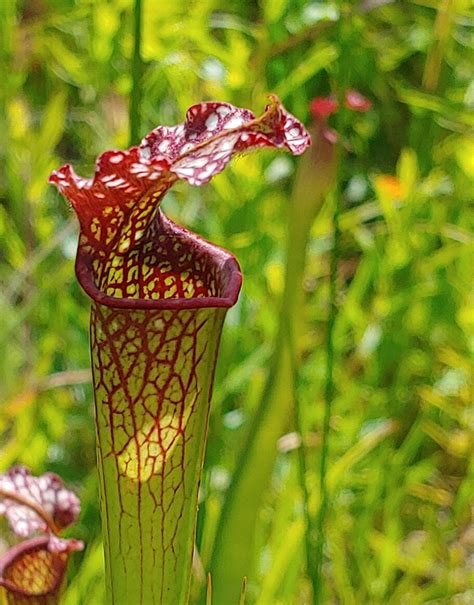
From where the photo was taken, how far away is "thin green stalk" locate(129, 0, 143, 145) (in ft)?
2.34

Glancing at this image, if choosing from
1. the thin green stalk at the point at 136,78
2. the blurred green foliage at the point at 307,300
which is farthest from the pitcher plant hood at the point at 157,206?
the blurred green foliage at the point at 307,300

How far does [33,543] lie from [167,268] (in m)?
0.32

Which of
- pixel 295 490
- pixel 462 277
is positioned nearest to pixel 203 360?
pixel 295 490

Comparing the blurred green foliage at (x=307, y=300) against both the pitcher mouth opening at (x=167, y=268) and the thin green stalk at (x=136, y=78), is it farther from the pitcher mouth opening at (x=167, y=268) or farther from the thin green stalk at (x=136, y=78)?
the pitcher mouth opening at (x=167, y=268)

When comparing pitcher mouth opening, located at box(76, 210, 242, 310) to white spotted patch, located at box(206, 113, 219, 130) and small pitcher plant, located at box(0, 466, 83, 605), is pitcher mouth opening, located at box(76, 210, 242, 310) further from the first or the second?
small pitcher plant, located at box(0, 466, 83, 605)

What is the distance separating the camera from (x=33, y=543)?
766 mm

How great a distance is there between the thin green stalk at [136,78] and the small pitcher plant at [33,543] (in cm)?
33

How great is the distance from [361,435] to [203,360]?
34.6 inches

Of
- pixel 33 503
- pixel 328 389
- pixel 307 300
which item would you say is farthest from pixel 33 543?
pixel 307 300

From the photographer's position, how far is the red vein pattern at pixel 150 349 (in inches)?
20.5

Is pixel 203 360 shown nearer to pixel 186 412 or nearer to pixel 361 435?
pixel 186 412

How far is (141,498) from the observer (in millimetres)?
568

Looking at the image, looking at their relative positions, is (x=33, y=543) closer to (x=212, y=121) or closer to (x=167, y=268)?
(x=167, y=268)

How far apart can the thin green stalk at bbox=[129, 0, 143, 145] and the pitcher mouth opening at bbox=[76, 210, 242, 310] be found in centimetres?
21
